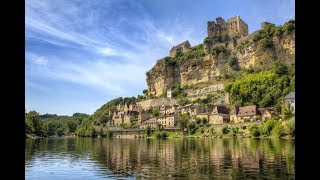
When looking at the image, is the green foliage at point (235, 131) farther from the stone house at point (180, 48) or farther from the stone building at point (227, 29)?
the stone house at point (180, 48)

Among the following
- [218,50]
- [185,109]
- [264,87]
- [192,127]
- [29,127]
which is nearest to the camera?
[192,127]

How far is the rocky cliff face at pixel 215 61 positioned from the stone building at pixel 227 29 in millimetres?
5803

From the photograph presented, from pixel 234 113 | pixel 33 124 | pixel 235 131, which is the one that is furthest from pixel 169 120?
pixel 33 124

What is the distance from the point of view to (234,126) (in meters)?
73.1

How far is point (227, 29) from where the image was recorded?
123875mm

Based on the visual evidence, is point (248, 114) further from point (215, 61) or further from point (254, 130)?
point (215, 61)

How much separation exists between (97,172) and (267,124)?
45.1 m

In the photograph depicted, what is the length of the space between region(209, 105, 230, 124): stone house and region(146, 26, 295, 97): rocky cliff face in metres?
20.9

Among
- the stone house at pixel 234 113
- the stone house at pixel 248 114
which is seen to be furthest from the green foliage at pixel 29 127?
the stone house at pixel 248 114

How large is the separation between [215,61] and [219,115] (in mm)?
33675

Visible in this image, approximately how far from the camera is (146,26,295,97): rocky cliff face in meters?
97.2

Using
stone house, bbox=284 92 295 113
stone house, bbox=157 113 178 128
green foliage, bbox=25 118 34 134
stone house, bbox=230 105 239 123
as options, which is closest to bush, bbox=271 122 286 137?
stone house, bbox=284 92 295 113
